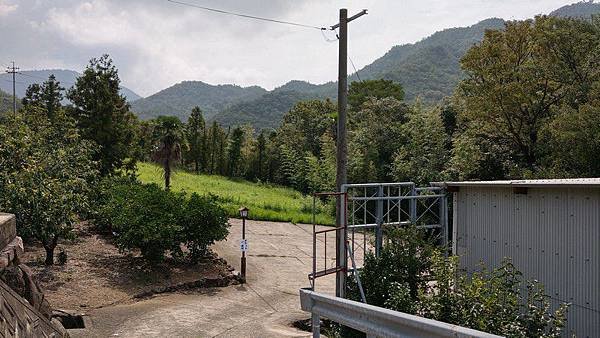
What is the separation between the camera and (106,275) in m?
14.9

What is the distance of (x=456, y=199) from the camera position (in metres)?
11.4

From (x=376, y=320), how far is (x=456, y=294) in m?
4.73

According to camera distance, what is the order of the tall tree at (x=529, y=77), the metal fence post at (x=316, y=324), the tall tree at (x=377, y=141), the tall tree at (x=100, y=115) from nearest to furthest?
1. the metal fence post at (x=316, y=324)
2. the tall tree at (x=529, y=77)
3. the tall tree at (x=100, y=115)
4. the tall tree at (x=377, y=141)

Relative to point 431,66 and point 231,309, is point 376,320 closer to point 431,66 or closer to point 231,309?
point 231,309

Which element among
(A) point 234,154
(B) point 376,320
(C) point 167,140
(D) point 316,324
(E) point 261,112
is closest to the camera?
(B) point 376,320

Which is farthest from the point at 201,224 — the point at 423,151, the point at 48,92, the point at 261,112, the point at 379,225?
the point at 261,112

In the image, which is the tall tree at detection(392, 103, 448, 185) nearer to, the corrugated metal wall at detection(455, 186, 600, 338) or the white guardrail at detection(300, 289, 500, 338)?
the corrugated metal wall at detection(455, 186, 600, 338)

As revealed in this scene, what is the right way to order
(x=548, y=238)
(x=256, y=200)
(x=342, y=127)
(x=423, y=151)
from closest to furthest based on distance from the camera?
(x=548, y=238), (x=342, y=127), (x=423, y=151), (x=256, y=200)

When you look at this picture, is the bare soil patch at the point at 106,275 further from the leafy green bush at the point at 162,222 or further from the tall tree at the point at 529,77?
the tall tree at the point at 529,77

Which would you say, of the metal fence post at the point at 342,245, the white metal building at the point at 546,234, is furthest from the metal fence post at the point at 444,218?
the metal fence post at the point at 342,245

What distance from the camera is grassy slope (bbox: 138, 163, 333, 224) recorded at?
29.8m

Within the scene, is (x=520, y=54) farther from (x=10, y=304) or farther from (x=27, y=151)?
(x=10, y=304)

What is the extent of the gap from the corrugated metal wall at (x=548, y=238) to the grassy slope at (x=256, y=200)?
14167 millimetres

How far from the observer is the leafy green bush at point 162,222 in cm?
1520
